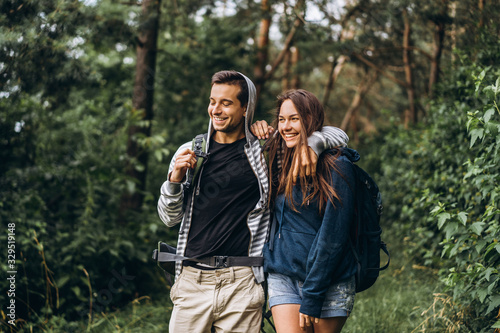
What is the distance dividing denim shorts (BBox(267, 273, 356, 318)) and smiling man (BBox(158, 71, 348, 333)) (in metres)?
0.22

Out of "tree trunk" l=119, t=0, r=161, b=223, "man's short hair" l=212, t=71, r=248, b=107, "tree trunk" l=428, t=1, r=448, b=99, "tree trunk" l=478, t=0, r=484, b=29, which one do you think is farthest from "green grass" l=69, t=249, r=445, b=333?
"tree trunk" l=428, t=1, r=448, b=99

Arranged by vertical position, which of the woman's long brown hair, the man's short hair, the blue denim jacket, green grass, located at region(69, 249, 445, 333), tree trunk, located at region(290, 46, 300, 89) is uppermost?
tree trunk, located at region(290, 46, 300, 89)

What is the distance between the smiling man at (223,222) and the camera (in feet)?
9.47

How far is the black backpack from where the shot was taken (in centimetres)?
265

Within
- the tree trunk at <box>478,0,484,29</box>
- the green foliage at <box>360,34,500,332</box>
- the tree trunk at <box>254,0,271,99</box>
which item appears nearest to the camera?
the green foliage at <box>360,34,500,332</box>

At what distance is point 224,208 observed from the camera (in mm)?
2945

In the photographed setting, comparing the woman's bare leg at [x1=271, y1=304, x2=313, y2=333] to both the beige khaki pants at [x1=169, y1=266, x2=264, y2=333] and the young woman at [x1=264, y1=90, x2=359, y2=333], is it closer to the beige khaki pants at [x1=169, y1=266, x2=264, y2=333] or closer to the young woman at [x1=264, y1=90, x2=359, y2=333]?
the young woman at [x1=264, y1=90, x2=359, y2=333]

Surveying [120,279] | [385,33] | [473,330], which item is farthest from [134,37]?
[385,33]

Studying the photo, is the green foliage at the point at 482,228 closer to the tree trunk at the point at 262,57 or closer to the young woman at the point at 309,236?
the young woman at the point at 309,236

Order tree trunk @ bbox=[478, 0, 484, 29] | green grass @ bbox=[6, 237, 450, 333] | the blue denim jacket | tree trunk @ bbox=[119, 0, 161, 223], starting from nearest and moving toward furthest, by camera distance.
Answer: the blue denim jacket, green grass @ bbox=[6, 237, 450, 333], tree trunk @ bbox=[478, 0, 484, 29], tree trunk @ bbox=[119, 0, 161, 223]

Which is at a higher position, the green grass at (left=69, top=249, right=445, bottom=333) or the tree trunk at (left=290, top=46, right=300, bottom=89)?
the tree trunk at (left=290, top=46, right=300, bottom=89)

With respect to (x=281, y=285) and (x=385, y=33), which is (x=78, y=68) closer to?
(x=281, y=285)

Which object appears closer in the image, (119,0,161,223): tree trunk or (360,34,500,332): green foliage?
(360,34,500,332): green foliage

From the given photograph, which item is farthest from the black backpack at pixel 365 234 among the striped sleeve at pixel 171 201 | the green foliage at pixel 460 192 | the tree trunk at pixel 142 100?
the tree trunk at pixel 142 100
